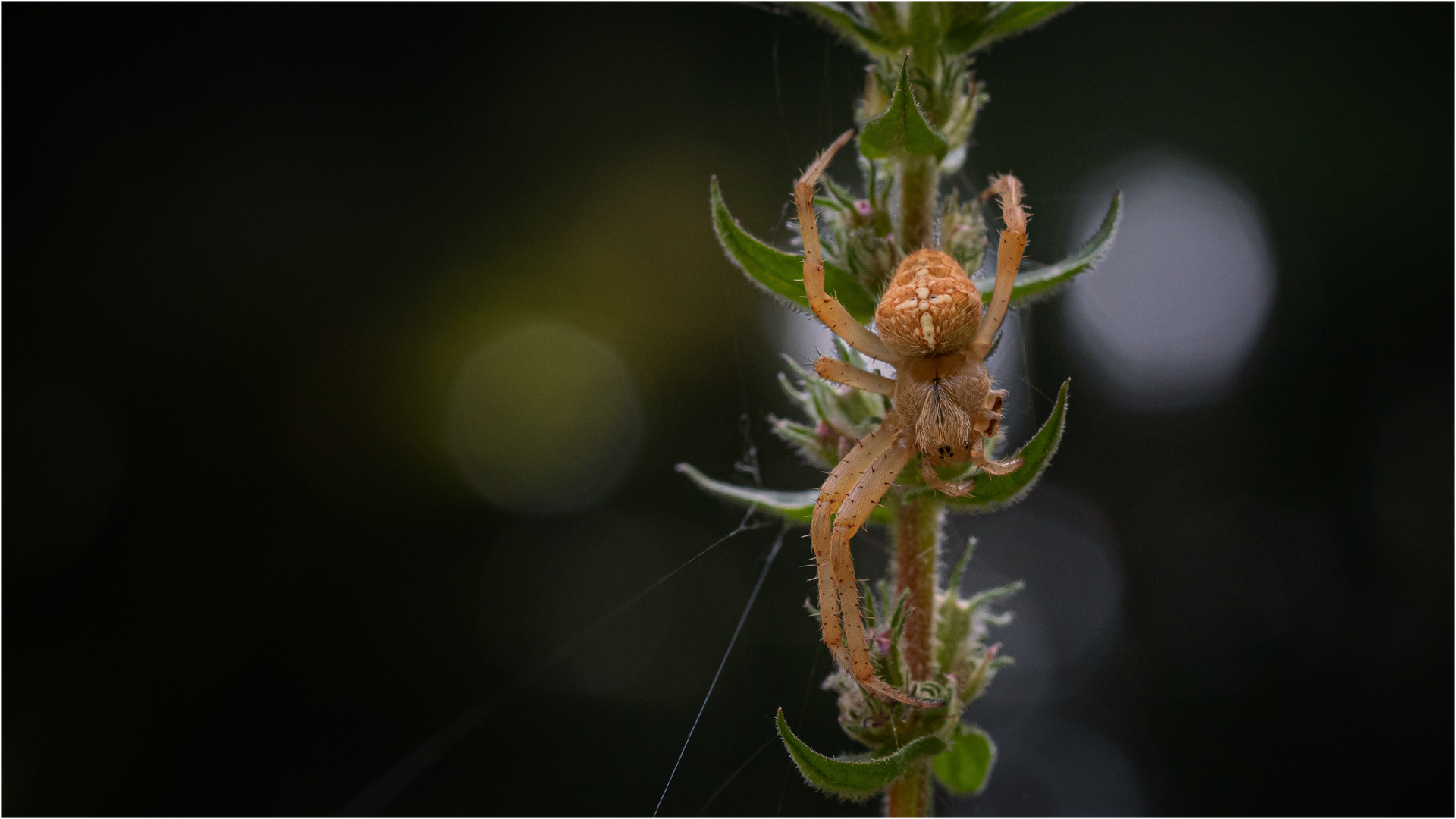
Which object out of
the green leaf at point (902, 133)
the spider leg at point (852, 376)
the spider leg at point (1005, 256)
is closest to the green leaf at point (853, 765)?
the spider leg at point (852, 376)

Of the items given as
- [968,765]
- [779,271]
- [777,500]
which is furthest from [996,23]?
[968,765]

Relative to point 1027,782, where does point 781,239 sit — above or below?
above

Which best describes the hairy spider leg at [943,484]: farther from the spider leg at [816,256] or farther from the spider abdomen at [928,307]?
the spider leg at [816,256]

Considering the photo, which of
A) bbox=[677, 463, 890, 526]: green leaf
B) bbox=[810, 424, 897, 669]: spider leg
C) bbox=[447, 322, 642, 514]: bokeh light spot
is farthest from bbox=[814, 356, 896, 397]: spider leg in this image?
bbox=[447, 322, 642, 514]: bokeh light spot

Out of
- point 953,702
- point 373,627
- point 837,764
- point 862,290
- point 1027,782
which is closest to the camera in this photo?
point 837,764

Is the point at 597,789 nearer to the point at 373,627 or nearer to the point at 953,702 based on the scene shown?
the point at 373,627

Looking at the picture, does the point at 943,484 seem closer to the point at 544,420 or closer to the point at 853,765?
the point at 853,765

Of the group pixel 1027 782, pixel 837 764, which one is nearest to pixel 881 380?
pixel 837 764
